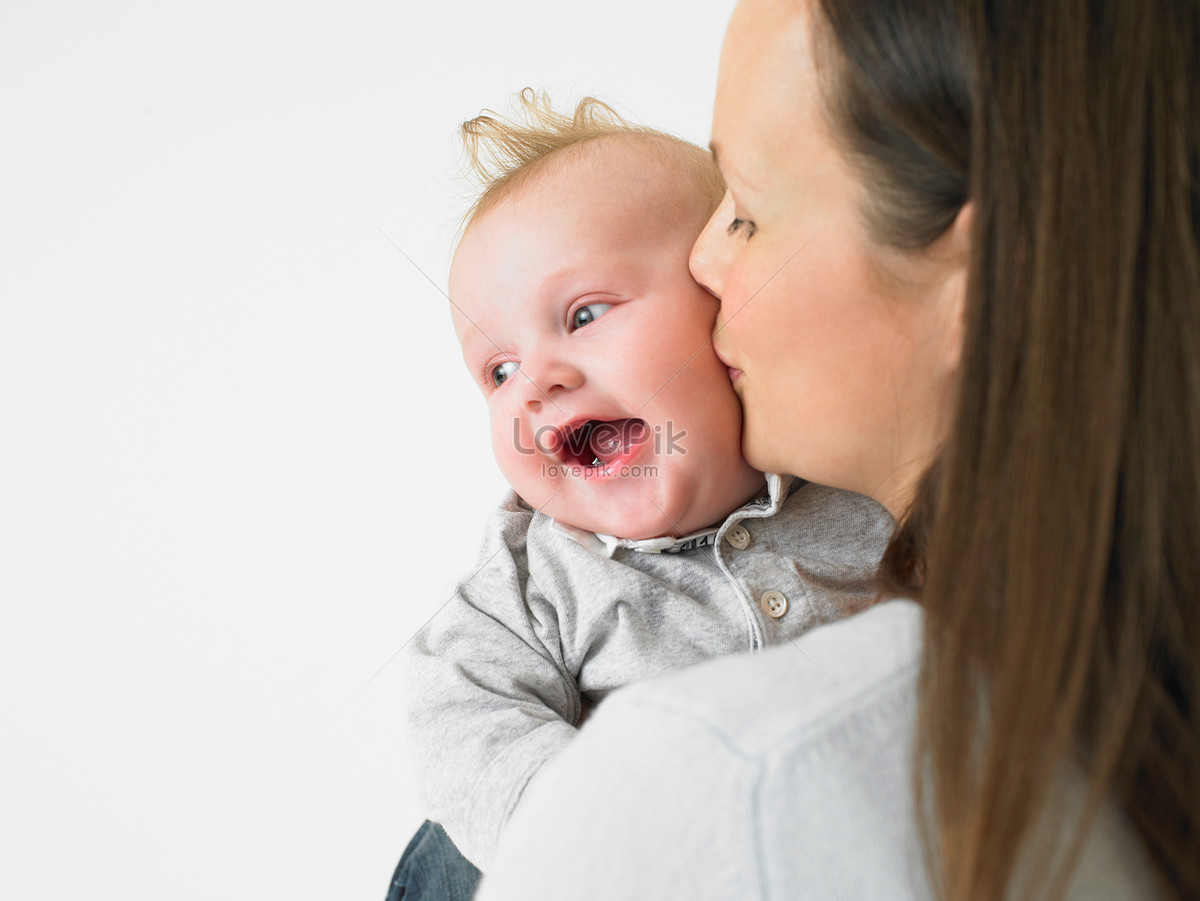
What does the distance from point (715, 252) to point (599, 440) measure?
33 centimetres

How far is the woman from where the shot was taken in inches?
19.5

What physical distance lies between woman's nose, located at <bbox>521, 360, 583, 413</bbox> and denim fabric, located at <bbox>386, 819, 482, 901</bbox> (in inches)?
25.4

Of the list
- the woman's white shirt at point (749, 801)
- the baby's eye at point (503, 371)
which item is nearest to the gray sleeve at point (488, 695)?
the baby's eye at point (503, 371)

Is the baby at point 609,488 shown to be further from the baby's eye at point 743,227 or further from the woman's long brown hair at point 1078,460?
the woman's long brown hair at point 1078,460

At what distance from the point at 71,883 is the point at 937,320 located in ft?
7.53

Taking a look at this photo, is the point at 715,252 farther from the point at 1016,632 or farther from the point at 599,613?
the point at 1016,632

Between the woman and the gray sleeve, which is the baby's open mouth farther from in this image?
the woman

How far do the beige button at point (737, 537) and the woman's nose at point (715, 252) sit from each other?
1.14 ft

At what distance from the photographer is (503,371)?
4.40 feet

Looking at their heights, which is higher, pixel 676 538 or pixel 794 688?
pixel 794 688

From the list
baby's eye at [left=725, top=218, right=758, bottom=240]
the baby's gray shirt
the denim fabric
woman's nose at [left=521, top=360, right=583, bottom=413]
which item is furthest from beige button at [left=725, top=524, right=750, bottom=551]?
the denim fabric

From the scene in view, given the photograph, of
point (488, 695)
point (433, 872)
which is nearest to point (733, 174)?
point (488, 695)

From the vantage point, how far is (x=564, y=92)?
2.19m

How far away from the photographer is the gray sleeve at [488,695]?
1.01m
